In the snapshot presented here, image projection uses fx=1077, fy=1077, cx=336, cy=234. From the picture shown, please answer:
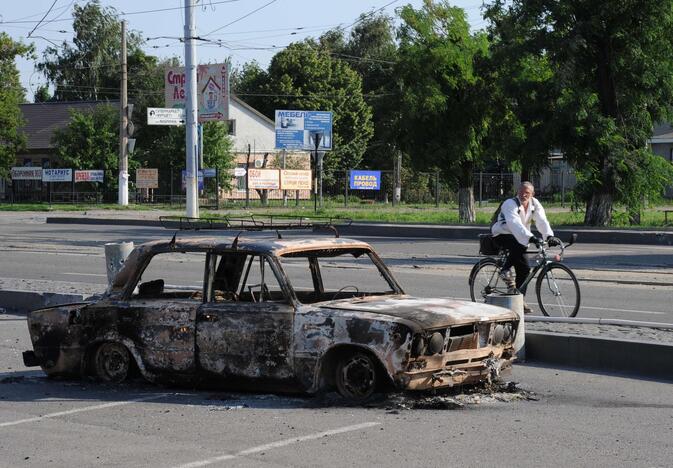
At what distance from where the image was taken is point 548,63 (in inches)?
1257

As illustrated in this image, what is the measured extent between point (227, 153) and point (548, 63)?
36629mm

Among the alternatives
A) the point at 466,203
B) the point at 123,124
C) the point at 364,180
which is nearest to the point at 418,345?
the point at 466,203

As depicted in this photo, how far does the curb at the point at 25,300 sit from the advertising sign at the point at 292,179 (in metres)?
42.1

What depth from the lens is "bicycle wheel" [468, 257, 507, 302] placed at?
42.6 feet

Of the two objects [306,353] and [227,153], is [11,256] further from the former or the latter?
[227,153]

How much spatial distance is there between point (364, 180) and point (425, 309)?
160 feet

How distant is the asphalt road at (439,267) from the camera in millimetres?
14688

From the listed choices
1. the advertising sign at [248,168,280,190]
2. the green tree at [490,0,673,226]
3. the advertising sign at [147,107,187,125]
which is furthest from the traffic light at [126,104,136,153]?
the green tree at [490,0,673,226]

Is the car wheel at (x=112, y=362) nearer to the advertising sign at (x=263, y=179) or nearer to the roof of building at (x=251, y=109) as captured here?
the advertising sign at (x=263, y=179)

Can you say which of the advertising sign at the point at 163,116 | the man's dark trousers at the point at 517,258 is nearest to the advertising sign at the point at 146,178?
the advertising sign at the point at 163,116

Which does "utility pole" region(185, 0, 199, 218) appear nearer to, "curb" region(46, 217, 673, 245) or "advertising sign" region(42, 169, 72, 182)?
"curb" region(46, 217, 673, 245)

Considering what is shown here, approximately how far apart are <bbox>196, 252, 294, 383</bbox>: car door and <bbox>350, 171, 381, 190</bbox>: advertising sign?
47.0 meters

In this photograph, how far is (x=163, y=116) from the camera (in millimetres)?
57594

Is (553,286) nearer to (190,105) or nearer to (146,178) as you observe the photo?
(190,105)
